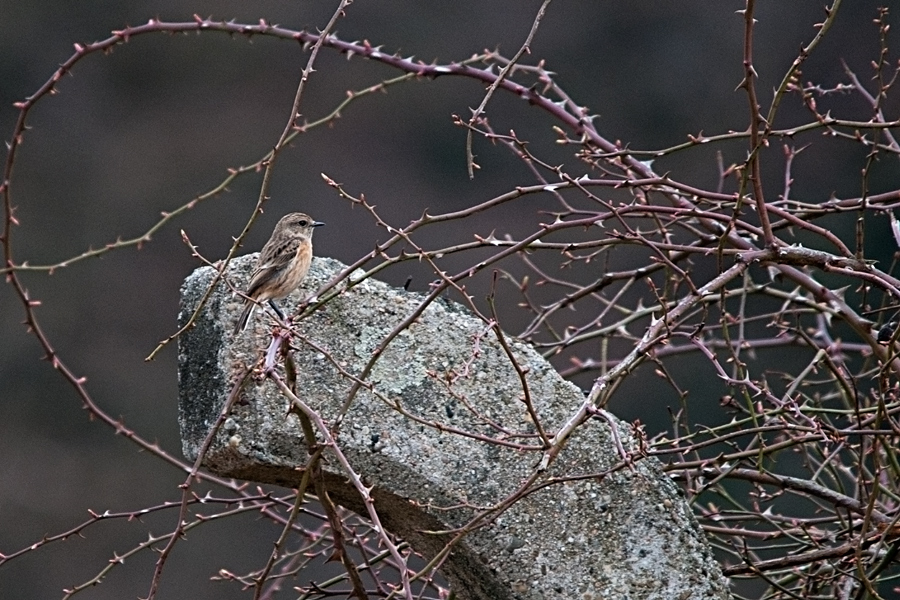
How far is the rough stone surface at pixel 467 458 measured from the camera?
2.59 metres

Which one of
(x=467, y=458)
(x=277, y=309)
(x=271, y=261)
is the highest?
(x=271, y=261)

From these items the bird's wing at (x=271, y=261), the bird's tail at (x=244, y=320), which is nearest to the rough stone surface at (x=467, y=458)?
the bird's tail at (x=244, y=320)

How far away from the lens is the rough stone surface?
259 cm

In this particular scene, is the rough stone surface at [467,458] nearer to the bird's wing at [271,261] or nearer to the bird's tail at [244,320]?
the bird's tail at [244,320]

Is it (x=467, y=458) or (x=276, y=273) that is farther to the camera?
(x=276, y=273)

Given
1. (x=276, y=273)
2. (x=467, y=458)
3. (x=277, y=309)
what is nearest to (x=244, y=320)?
(x=277, y=309)

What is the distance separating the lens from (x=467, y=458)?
8.68 feet

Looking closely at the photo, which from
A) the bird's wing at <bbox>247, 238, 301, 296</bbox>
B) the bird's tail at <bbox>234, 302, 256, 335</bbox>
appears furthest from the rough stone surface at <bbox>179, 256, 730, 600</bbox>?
the bird's wing at <bbox>247, 238, 301, 296</bbox>

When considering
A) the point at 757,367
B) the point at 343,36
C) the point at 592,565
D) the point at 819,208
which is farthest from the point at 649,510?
the point at 343,36

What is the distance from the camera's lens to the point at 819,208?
305 centimetres

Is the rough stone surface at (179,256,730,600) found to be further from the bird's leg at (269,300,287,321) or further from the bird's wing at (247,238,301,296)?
the bird's wing at (247,238,301,296)

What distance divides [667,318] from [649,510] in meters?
0.41

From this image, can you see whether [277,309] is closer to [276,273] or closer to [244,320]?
[244,320]

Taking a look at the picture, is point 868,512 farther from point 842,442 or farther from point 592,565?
point 592,565
